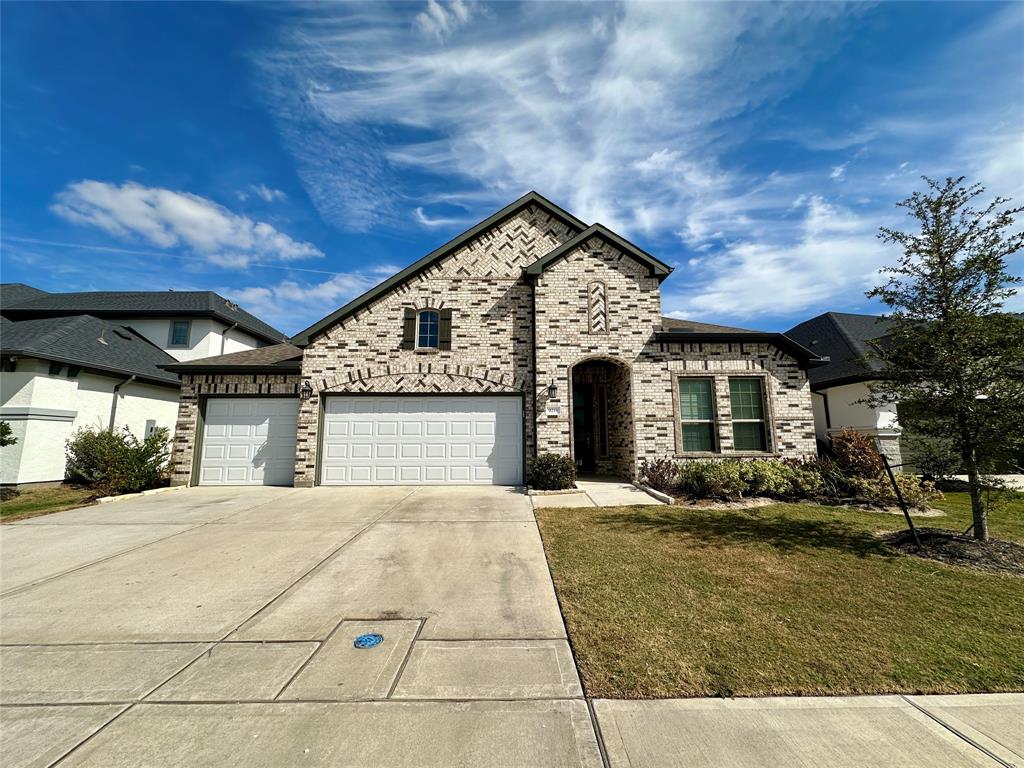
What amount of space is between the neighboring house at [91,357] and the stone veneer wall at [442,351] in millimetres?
6574

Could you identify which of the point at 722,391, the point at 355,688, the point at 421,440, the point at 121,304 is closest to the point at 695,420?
the point at 722,391

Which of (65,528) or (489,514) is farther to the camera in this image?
(489,514)

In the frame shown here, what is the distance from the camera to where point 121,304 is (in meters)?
21.5

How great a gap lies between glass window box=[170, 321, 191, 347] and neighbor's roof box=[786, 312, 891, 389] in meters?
29.4

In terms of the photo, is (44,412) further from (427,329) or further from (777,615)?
(777,615)

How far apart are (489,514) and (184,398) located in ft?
34.1

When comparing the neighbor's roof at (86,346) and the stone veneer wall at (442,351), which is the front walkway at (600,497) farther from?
the neighbor's roof at (86,346)

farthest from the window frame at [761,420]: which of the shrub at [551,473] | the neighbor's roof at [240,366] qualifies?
the neighbor's roof at [240,366]

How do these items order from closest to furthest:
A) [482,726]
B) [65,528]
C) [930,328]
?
[482,726]
[930,328]
[65,528]

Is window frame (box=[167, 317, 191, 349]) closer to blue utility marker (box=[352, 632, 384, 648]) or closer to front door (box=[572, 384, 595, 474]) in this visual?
front door (box=[572, 384, 595, 474])

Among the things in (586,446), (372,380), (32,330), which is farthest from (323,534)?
(32,330)

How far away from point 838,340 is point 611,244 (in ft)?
40.2

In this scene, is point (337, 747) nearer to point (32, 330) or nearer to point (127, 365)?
point (127, 365)

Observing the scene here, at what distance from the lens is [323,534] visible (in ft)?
22.6
